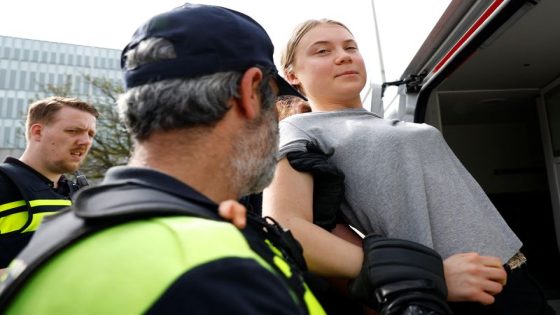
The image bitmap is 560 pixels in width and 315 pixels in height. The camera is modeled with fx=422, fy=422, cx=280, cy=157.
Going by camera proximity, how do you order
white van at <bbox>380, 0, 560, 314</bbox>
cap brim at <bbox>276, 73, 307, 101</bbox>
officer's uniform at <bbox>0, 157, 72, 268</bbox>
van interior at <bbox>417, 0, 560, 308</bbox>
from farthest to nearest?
van interior at <bbox>417, 0, 560, 308</bbox> < officer's uniform at <bbox>0, 157, 72, 268</bbox> < white van at <bbox>380, 0, 560, 314</bbox> < cap brim at <bbox>276, 73, 307, 101</bbox>

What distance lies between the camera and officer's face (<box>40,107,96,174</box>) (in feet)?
→ 9.94

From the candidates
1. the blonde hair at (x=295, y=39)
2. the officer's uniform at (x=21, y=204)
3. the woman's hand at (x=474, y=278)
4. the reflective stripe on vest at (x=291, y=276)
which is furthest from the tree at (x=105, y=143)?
the reflective stripe on vest at (x=291, y=276)

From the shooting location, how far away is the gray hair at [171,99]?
85 centimetres

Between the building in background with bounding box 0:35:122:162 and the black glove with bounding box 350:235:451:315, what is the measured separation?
4463 cm

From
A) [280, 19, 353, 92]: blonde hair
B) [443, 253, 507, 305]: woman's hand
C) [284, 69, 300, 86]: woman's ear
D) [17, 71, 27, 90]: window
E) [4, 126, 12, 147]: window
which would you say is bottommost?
[4, 126, 12, 147]: window

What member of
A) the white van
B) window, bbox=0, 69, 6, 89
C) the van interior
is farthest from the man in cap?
window, bbox=0, 69, 6, 89

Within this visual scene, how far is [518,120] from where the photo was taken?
4773 mm

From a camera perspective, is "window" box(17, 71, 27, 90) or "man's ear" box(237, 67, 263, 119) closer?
"man's ear" box(237, 67, 263, 119)

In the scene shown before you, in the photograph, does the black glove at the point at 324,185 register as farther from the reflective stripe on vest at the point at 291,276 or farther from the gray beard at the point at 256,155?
the reflective stripe on vest at the point at 291,276

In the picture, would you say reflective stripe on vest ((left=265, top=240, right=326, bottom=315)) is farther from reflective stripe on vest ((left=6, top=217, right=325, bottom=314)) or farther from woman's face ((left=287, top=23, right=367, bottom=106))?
woman's face ((left=287, top=23, right=367, bottom=106))

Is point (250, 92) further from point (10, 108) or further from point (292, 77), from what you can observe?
point (10, 108)

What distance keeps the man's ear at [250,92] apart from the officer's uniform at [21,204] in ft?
7.09

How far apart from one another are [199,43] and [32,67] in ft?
170

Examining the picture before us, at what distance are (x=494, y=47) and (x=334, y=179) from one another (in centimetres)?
213
